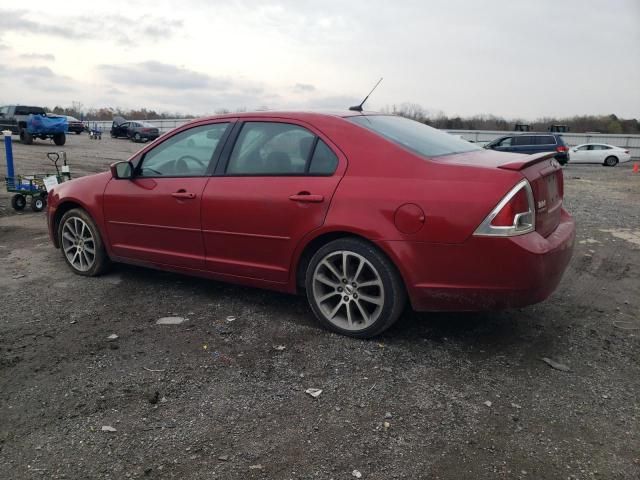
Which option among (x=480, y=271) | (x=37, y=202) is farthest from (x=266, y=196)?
(x=37, y=202)

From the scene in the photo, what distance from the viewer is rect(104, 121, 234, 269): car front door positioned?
170 inches

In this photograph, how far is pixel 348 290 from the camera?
3.69 meters

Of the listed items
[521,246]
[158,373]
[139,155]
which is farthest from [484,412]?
[139,155]

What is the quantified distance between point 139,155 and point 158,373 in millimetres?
2268

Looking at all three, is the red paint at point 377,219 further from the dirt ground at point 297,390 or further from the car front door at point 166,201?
the dirt ground at point 297,390

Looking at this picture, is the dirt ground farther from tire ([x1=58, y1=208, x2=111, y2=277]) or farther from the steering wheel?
the steering wheel

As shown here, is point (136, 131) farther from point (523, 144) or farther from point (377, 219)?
point (377, 219)

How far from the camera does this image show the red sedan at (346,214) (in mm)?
3238

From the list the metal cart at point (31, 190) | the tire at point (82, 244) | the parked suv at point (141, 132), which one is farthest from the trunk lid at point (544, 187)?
the parked suv at point (141, 132)

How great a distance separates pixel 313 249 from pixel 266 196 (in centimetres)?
52

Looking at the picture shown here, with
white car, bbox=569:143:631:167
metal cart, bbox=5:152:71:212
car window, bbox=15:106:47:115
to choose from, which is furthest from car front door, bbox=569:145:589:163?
metal cart, bbox=5:152:71:212

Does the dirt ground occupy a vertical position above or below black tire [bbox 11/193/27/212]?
below

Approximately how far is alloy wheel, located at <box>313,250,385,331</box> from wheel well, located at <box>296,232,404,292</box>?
11 centimetres

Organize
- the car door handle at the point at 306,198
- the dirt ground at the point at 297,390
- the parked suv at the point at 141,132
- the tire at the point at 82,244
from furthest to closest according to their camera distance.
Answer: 1. the parked suv at the point at 141,132
2. the tire at the point at 82,244
3. the car door handle at the point at 306,198
4. the dirt ground at the point at 297,390
